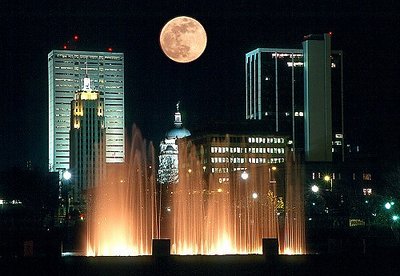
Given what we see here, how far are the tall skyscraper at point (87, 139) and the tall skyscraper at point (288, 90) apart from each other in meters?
30.2

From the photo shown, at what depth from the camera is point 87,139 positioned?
194000 mm

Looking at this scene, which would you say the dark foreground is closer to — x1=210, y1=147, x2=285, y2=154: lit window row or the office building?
the office building

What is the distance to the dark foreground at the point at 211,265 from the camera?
2761cm

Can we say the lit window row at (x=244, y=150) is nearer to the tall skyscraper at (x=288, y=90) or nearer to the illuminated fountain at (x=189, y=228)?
the tall skyscraper at (x=288, y=90)

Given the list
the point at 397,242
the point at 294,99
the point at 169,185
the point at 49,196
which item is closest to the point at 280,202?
the point at 169,185

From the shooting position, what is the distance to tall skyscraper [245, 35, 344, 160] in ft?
602

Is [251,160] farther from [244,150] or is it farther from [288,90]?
[288,90]

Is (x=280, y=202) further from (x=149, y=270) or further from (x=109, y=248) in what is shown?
(x=149, y=270)

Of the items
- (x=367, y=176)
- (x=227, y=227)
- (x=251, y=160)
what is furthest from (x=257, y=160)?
(x=227, y=227)

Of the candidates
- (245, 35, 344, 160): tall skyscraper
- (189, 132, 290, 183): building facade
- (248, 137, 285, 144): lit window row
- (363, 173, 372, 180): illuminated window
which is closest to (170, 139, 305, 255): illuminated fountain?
(363, 173, 372, 180): illuminated window

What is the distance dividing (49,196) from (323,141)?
270 feet

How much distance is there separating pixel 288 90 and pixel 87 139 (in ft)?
129

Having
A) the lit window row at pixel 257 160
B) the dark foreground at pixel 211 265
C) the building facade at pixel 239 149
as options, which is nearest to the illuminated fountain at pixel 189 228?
the dark foreground at pixel 211 265

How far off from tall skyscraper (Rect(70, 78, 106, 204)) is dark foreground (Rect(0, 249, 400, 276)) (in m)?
155
